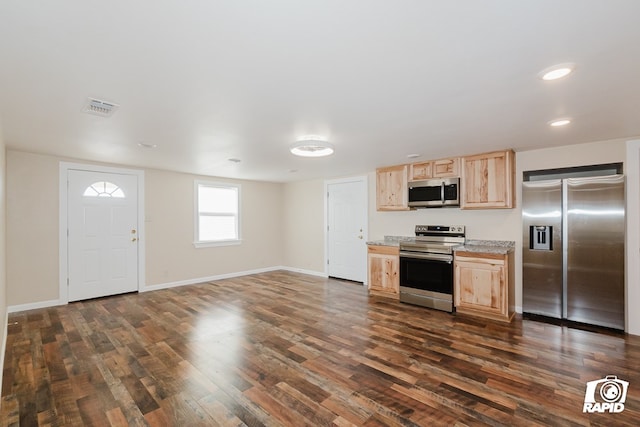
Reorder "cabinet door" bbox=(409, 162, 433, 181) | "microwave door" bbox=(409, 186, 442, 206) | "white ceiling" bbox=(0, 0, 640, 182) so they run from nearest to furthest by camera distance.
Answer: "white ceiling" bbox=(0, 0, 640, 182) → "microwave door" bbox=(409, 186, 442, 206) → "cabinet door" bbox=(409, 162, 433, 181)

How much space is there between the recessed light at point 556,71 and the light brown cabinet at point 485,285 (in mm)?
2411

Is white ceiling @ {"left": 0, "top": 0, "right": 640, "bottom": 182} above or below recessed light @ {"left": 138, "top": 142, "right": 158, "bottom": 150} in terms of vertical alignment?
above

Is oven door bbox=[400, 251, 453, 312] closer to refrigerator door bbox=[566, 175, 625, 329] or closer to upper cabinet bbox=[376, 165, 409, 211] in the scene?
upper cabinet bbox=[376, 165, 409, 211]

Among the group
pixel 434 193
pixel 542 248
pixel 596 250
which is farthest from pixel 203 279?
pixel 596 250

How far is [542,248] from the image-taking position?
3873 mm

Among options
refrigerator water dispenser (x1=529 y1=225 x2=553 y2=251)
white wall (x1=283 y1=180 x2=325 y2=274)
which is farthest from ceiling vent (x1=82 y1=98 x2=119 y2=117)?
refrigerator water dispenser (x1=529 y1=225 x2=553 y2=251)

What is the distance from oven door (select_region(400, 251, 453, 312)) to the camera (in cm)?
418

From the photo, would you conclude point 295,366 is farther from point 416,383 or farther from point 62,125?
point 62,125

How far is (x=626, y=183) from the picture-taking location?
3.48m

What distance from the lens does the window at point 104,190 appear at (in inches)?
192

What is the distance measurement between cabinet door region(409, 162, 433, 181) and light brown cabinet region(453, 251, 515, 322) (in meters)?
1.39

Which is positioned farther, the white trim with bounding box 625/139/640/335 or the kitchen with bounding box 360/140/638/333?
the kitchen with bounding box 360/140/638/333

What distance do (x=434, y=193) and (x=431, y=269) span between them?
3.95 ft

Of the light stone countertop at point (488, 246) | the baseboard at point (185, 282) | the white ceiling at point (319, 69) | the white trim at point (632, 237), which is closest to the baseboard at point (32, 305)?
the baseboard at point (185, 282)
